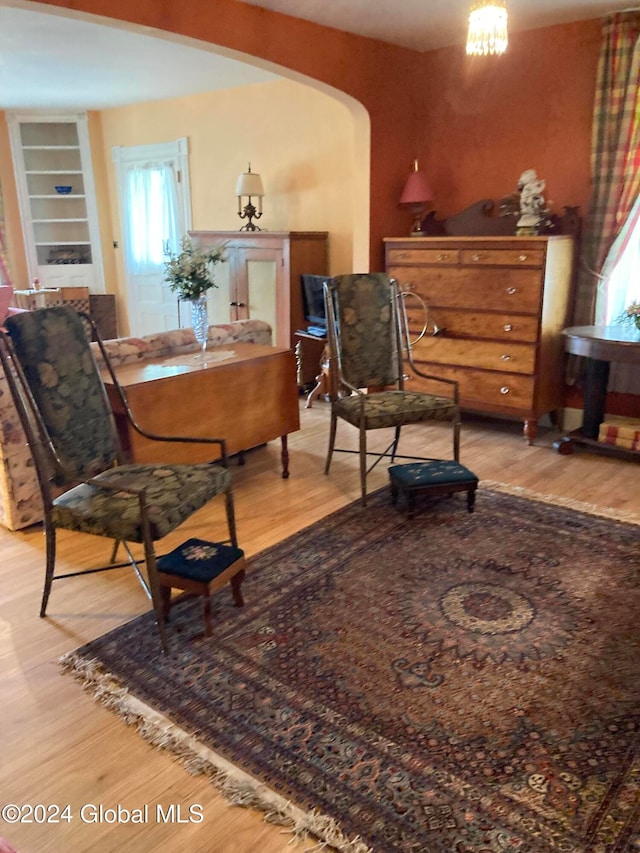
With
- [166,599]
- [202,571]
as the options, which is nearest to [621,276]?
[202,571]

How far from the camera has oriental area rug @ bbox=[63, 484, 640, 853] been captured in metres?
1.64

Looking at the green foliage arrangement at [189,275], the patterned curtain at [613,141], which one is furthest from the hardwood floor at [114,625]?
the patterned curtain at [613,141]

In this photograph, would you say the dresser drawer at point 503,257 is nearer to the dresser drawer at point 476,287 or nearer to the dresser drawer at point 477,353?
the dresser drawer at point 476,287

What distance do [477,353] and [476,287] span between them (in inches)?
16.8

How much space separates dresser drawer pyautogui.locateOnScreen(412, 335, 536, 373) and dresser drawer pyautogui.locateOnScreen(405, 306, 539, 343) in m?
0.05

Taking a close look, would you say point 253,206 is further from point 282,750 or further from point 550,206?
point 282,750

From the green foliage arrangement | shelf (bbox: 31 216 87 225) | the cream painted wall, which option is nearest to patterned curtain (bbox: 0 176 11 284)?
shelf (bbox: 31 216 87 225)

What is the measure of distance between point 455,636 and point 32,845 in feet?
4.56

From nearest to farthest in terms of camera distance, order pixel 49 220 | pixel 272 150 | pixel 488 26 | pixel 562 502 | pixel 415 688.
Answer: pixel 415 688, pixel 488 26, pixel 562 502, pixel 272 150, pixel 49 220

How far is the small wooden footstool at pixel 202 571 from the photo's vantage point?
2.30 metres

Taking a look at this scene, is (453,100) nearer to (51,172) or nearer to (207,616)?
(207,616)

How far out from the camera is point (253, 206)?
19.9 ft

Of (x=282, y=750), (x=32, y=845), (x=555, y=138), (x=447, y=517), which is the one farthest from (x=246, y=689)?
(x=555, y=138)

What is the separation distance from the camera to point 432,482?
127 inches
